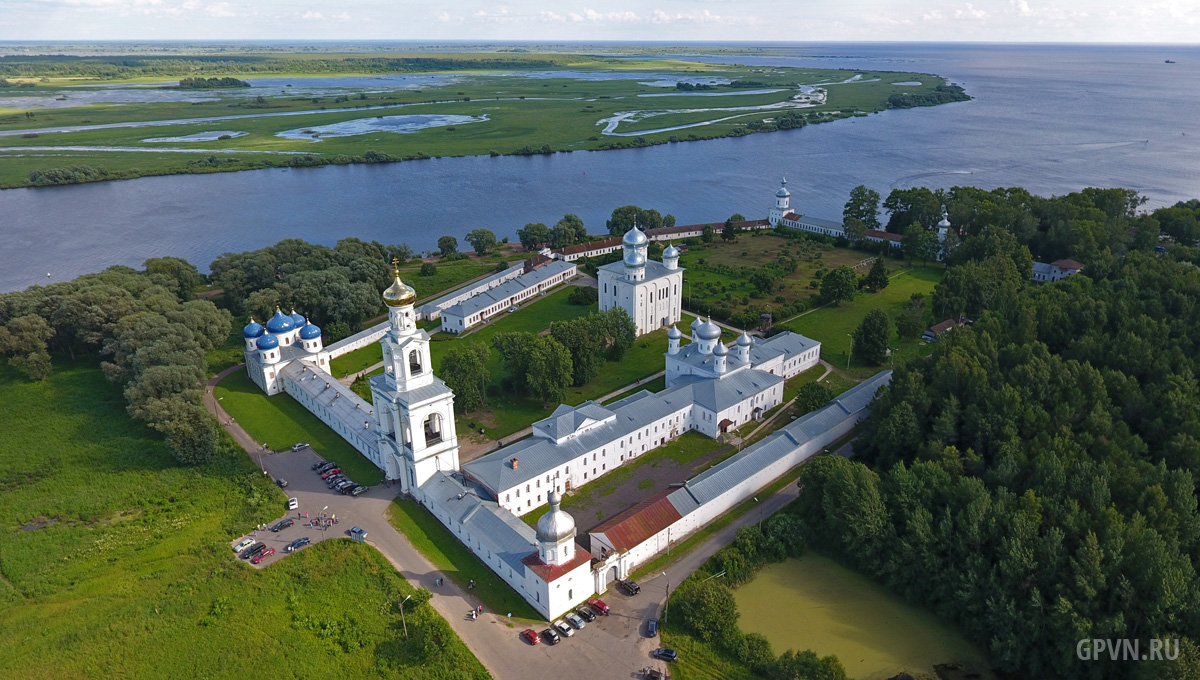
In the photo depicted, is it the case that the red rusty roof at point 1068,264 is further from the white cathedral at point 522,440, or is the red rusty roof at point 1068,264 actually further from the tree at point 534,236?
the tree at point 534,236

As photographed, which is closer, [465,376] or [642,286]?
[465,376]

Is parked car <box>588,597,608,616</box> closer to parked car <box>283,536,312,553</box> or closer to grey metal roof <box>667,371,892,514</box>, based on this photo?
grey metal roof <box>667,371,892,514</box>

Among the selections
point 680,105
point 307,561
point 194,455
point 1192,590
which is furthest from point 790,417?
point 680,105

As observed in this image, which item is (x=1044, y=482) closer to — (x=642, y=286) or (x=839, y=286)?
(x=642, y=286)

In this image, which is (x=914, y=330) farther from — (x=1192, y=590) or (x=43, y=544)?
(x=43, y=544)

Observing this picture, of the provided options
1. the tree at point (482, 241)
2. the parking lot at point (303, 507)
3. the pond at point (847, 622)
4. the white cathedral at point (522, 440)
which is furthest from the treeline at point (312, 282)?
the pond at point (847, 622)

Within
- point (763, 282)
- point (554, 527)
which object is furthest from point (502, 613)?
point (763, 282)
